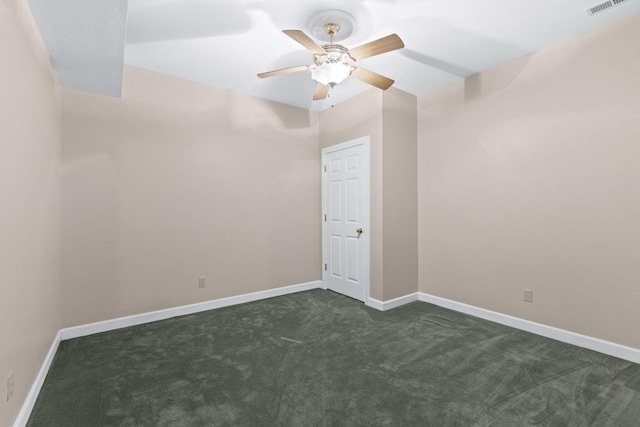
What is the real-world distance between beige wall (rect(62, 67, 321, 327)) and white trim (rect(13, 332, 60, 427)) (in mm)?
571

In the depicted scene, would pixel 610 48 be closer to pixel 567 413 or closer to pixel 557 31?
pixel 557 31

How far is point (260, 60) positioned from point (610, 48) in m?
3.09

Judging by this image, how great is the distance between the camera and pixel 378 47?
221 cm

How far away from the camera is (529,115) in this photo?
2988 mm

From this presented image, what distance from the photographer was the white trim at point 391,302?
366 centimetres

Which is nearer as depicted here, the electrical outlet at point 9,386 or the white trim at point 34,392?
the electrical outlet at point 9,386

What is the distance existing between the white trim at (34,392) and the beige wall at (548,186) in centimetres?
385

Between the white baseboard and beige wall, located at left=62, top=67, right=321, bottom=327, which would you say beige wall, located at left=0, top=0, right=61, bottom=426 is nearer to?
the white baseboard

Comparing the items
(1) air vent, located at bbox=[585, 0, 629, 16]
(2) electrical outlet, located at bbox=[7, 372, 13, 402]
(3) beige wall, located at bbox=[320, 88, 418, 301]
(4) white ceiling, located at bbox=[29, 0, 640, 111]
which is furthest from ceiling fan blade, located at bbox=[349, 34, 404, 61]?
(2) electrical outlet, located at bbox=[7, 372, 13, 402]

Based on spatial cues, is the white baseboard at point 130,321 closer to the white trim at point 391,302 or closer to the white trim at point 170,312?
the white trim at point 170,312

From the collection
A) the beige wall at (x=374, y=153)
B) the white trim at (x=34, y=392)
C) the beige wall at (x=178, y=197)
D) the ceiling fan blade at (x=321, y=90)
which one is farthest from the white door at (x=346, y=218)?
the white trim at (x=34, y=392)

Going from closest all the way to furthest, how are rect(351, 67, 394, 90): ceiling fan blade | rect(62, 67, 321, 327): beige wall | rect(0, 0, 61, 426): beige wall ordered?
rect(0, 0, 61, 426): beige wall
rect(351, 67, 394, 90): ceiling fan blade
rect(62, 67, 321, 327): beige wall

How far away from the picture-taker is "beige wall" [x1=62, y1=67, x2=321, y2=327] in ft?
9.80

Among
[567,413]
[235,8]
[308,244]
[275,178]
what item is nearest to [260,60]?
[235,8]
